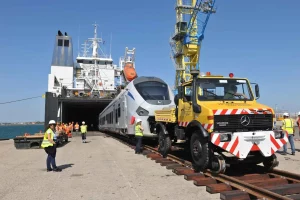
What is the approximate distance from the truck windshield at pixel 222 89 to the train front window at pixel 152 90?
5.36 m

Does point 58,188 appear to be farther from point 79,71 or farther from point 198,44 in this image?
point 79,71

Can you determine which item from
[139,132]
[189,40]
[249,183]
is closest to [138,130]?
[139,132]

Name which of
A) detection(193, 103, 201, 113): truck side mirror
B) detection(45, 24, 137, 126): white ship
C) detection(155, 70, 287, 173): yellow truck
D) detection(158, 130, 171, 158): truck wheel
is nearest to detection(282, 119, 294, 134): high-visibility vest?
detection(155, 70, 287, 173): yellow truck

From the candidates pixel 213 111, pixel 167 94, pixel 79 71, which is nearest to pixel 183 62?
pixel 79 71

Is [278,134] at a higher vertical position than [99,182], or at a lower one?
higher

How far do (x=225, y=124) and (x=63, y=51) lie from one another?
44.5 metres

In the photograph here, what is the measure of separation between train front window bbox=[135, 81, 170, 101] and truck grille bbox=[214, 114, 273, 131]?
6.50 meters

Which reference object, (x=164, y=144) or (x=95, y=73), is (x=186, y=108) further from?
(x=95, y=73)

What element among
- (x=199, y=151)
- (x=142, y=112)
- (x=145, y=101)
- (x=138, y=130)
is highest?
(x=145, y=101)

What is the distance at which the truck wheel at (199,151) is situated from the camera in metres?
6.96

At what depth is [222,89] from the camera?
314 inches

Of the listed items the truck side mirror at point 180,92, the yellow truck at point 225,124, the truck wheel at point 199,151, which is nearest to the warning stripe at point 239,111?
the yellow truck at point 225,124

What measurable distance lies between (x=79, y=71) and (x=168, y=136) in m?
42.4

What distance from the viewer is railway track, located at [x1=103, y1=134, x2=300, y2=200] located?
17.1 ft
